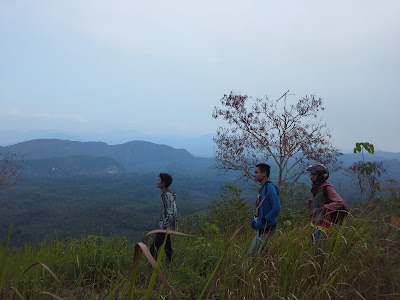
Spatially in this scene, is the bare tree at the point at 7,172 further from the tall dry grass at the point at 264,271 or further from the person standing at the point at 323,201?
the person standing at the point at 323,201

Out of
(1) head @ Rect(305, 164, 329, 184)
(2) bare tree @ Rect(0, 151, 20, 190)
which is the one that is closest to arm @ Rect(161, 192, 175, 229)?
(1) head @ Rect(305, 164, 329, 184)

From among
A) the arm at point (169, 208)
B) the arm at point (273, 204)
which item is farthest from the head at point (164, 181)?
the arm at point (273, 204)

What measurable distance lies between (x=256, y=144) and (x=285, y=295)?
8.40 metres

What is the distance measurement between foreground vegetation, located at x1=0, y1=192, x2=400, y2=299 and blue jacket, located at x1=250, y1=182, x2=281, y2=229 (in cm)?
31

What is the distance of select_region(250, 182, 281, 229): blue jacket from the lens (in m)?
3.89

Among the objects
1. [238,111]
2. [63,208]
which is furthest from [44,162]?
[238,111]

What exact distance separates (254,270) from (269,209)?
59.5 inches

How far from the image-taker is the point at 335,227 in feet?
11.0

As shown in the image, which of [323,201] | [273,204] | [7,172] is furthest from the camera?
[7,172]

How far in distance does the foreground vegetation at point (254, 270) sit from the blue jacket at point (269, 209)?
312mm

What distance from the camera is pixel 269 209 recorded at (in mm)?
4020

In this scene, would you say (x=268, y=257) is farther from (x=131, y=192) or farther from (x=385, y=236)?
(x=131, y=192)

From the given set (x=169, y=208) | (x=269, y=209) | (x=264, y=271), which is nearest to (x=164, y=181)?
(x=169, y=208)

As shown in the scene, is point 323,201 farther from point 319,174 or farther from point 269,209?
point 269,209
